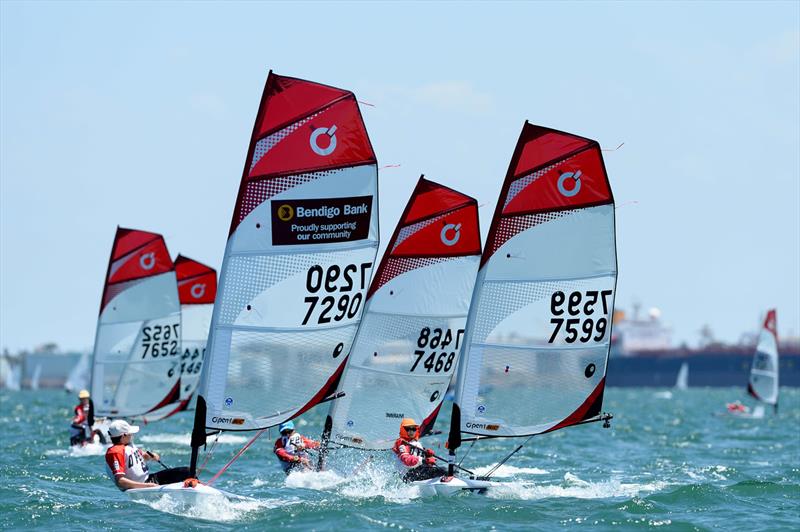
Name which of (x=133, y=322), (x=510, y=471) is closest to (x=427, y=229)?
(x=510, y=471)

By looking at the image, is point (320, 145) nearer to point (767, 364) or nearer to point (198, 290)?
point (198, 290)

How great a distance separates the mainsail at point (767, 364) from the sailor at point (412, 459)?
4616cm

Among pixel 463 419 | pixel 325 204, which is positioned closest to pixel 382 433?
pixel 463 419

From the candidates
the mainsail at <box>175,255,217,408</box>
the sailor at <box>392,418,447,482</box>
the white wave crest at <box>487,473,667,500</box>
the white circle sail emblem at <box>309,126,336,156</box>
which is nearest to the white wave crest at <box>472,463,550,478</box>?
the white wave crest at <box>487,473,667,500</box>

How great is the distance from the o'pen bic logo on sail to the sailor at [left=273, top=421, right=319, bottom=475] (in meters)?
4.54

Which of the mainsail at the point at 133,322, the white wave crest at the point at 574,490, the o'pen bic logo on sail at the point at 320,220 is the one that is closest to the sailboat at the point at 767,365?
the mainsail at the point at 133,322

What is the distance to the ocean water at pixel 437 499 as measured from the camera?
56.0ft

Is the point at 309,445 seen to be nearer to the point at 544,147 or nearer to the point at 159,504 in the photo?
the point at 159,504

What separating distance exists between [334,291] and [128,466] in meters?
3.79

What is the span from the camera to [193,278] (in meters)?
35.8

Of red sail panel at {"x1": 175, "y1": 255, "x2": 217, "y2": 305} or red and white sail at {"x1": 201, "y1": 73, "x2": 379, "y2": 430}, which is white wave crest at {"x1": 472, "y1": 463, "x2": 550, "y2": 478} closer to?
red and white sail at {"x1": 201, "y1": 73, "x2": 379, "y2": 430}

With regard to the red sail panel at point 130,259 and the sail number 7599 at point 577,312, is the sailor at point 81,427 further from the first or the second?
the sail number 7599 at point 577,312

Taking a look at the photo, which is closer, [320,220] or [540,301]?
[320,220]

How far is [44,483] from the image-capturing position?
21906 millimetres
